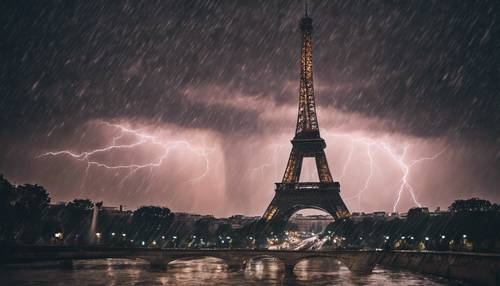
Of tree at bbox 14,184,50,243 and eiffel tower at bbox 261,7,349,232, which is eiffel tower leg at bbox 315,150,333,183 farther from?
tree at bbox 14,184,50,243

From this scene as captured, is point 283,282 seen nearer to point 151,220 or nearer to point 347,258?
point 347,258

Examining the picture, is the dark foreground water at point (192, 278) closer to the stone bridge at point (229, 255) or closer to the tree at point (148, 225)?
the stone bridge at point (229, 255)

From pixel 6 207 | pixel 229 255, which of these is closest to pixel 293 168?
pixel 229 255

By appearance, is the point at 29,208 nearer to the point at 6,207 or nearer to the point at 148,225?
the point at 6,207

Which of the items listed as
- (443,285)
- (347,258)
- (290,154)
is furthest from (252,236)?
(443,285)

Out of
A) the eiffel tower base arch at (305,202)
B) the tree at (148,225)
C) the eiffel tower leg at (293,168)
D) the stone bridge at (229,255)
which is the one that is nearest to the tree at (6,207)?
the stone bridge at (229,255)
